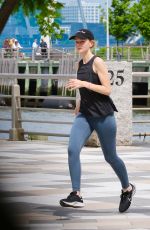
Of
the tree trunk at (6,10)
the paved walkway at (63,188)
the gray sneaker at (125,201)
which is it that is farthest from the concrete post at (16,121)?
the gray sneaker at (125,201)

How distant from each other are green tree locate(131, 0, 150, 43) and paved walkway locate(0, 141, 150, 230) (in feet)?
225

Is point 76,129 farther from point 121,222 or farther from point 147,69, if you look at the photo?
point 147,69

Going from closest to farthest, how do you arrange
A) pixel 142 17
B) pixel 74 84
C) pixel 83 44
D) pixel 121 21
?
pixel 74 84, pixel 83 44, pixel 142 17, pixel 121 21

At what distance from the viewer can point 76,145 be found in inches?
410

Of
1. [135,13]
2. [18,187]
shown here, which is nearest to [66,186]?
[18,187]

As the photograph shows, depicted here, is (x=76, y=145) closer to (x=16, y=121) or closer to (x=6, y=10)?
(x=6, y=10)

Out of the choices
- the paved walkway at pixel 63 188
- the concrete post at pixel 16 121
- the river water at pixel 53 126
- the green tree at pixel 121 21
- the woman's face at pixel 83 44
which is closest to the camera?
the paved walkway at pixel 63 188

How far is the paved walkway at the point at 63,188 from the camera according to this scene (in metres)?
9.91

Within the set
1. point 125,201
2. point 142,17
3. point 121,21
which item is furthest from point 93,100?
point 121,21

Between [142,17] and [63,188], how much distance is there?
252ft

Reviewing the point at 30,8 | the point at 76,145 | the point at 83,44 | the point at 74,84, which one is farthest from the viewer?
the point at 30,8

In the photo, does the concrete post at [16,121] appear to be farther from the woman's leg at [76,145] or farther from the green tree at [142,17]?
the green tree at [142,17]

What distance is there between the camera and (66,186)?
12.7 metres

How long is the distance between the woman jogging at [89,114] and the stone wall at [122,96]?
25.1ft
